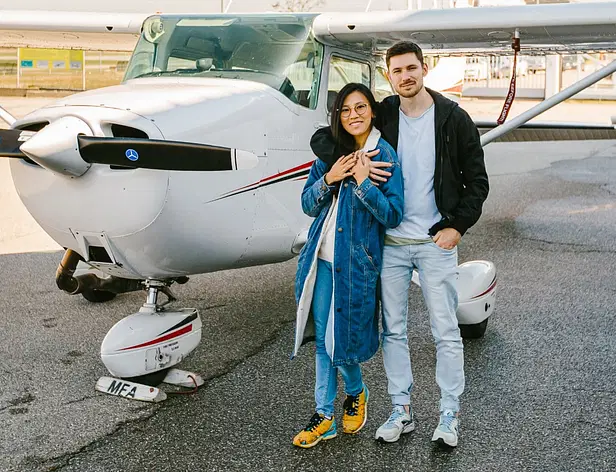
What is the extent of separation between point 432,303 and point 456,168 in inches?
23.4

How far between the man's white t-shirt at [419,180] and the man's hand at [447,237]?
0.25 feet

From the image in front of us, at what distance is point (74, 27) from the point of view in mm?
6484

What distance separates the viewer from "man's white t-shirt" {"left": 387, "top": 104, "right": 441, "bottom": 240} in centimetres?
348

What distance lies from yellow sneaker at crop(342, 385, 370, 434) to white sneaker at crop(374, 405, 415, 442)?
0.32 feet

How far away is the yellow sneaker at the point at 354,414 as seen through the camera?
3.68 m

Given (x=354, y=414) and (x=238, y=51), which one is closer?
(x=354, y=414)

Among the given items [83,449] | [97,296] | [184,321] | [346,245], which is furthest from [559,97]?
[83,449]

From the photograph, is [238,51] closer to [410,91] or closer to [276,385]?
[410,91]

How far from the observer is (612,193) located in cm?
1162

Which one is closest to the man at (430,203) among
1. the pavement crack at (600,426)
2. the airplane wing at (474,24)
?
the pavement crack at (600,426)

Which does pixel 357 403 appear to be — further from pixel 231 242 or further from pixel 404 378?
pixel 231 242

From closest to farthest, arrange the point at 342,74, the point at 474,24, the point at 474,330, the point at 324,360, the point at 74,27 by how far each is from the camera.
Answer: the point at 324,360 < the point at 474,330 < the point at 474,24 < the point at 342,74 < the point at 74,27

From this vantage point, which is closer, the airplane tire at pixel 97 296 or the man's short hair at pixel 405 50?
the man's short hair at pixel 405 50

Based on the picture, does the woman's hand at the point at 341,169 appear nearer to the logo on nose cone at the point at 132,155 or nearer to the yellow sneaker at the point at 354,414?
the logo on nose cone at the point at 132,155
